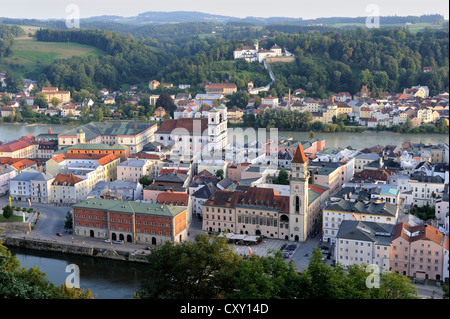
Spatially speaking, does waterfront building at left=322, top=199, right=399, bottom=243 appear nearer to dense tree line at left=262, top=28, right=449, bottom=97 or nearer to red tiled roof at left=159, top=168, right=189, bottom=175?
red tiled roof at left=159, top=168, right=189, bottom=175

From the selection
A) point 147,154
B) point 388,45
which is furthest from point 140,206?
point 388,45

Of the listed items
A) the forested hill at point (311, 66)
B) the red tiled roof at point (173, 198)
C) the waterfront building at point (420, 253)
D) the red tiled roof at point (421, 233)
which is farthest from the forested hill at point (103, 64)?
the waterfront building at point (420, 253)

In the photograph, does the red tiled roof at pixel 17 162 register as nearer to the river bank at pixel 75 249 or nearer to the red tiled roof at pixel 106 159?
the red tiled roof at pixel 106 159

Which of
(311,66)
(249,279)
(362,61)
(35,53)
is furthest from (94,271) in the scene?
(35,53)

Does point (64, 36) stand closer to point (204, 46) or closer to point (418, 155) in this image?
point (204, 46)

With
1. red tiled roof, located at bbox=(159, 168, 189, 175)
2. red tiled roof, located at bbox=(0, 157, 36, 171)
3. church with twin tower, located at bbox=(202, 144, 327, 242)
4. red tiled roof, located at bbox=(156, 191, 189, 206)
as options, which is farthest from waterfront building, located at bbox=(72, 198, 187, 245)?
red tiled roof, located at bbox=(0, 157, 36, 171)

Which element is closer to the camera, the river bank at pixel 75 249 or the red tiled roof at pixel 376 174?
the river bank at pixel 75 249

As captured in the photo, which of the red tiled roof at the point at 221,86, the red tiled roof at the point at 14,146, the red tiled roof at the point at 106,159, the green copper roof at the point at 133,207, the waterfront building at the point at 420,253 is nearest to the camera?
the waterfront building at the point at 420,253

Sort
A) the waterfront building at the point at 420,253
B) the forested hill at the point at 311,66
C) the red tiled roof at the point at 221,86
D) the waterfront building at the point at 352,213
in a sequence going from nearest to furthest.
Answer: the waterfront building at the point at 420,253 < the waterfront building at the point at 352,213 < the red tiled roof at the point at 221,86 < the forested hill at the point at 311,66
